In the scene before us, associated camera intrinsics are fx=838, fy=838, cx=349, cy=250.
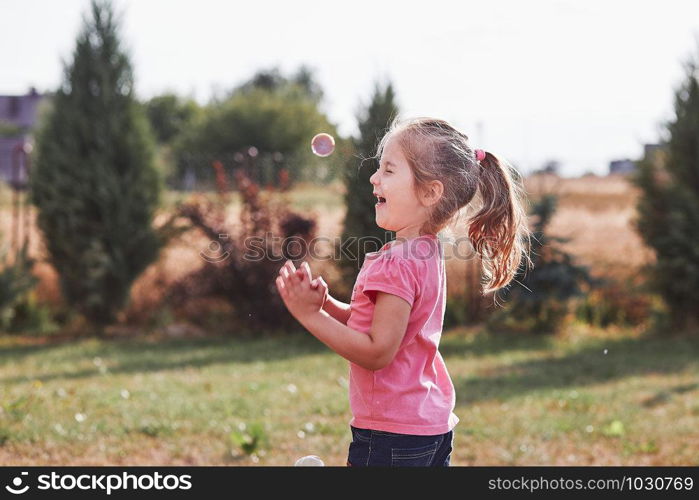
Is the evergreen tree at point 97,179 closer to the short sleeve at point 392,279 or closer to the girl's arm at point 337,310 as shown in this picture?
the girl's arm at point 337,310

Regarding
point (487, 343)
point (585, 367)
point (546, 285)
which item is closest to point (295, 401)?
point (585, 367)

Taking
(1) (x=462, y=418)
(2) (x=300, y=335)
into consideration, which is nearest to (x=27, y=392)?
(1) (x=462, y=418)

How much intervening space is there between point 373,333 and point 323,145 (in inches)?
37.1

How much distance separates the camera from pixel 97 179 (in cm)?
1058

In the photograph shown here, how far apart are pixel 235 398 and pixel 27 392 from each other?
1711 millimetres

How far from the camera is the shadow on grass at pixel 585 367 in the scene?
7273 mm

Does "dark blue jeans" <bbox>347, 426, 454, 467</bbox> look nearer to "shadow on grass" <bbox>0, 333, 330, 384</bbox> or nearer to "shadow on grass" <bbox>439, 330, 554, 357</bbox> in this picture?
"shadow on grass" <bbox>0, 333, 330, 384</bbox>

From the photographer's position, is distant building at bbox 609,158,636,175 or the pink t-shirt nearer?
the pink t-shirt

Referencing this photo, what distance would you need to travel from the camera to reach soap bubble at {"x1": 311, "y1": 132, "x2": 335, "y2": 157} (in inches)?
117

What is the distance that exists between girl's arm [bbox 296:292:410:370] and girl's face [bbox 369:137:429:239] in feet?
0.82

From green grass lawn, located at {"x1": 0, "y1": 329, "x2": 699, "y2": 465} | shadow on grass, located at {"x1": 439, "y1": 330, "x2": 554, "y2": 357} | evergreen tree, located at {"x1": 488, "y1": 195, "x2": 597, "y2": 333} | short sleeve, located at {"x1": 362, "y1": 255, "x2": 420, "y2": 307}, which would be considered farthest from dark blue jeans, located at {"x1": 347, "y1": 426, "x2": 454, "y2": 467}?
evergreen tree, located at {"x1": 488, "y1": 195, "x2": 597, "y2": 333}

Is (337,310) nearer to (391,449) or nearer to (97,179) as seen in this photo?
(391,449)

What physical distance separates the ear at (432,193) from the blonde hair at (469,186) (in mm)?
12

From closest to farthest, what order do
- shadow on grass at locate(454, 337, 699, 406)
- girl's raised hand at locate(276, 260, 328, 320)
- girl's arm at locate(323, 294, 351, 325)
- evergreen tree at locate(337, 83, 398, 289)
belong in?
girl's raised hand at locate(276, 260, 328, 320), girl's arm at locate(323, 294, 351, 325), shadow on grass at locate(454, 337, 699, 406), evergreen tree at locate(337, 83, 398, 289)
